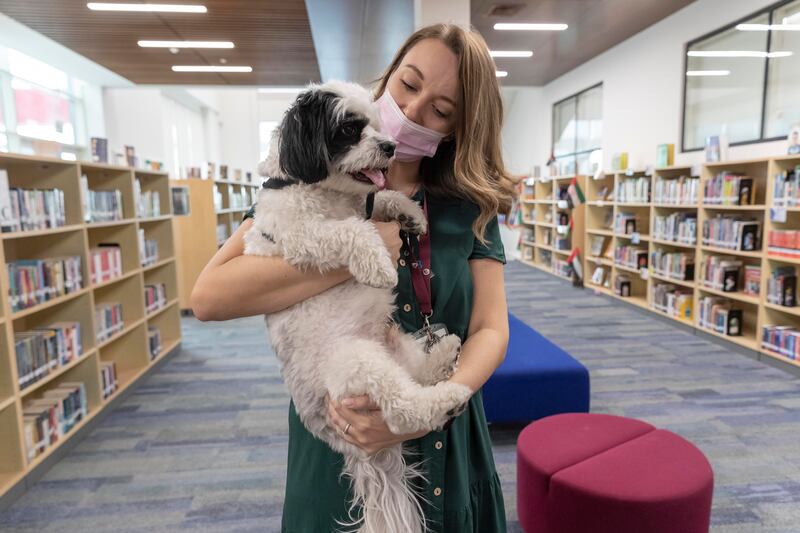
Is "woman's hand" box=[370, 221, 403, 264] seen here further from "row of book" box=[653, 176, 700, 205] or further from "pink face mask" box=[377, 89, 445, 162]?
"row of book" box=[653, 176, 700, 205]

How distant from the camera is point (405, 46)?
4.00 feet

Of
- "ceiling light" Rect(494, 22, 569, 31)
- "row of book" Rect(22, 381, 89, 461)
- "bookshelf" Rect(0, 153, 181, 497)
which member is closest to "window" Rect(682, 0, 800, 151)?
"ceiling light" Rect(494, 22, 569, 31)

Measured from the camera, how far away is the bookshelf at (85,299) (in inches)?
107

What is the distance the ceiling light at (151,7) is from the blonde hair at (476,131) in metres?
5.75

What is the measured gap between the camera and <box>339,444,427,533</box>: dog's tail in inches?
39.8

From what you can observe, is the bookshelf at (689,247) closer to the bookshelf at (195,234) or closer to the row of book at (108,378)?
the row of book at (108,378)

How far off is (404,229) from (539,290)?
744 cm

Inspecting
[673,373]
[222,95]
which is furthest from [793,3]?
[222,95]

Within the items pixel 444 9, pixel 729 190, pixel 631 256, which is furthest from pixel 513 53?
pixel 729 190

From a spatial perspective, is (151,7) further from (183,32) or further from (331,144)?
(331,144)

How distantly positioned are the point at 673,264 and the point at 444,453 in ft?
19.5

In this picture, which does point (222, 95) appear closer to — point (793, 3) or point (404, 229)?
point (793, 3)

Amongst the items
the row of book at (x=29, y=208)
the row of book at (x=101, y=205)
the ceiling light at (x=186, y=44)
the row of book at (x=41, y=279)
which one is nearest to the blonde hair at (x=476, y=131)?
the row of book at (x=29, y=208)

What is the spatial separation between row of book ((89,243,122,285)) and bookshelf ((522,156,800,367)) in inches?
219
